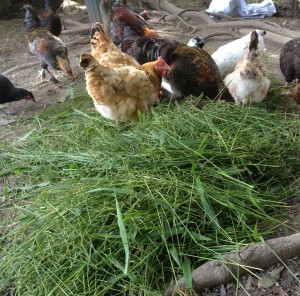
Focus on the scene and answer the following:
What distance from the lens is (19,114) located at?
13.9 feet

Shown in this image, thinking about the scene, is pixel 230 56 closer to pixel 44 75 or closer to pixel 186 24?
pixel 44 75

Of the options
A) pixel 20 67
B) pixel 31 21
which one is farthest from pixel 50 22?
pixel 20 67

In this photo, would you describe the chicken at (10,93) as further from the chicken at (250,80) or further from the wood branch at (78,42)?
the chicken at (250,80)

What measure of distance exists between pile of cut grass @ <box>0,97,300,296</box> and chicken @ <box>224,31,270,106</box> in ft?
1.54

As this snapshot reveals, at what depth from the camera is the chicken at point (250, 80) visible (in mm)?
3057

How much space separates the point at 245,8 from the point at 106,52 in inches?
178

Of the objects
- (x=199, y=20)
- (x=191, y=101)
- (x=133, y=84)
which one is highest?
(x=133, y=84)

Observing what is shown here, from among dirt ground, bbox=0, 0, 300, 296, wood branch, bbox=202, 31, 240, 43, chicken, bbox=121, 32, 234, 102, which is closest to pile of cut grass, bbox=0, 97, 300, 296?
dirt ground, bbox=0, 0, 300, 296

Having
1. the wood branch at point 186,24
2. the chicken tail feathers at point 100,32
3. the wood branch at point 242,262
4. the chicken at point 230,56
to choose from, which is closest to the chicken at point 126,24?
the chicken tail feathers at point 100,32

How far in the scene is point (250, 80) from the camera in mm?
3072

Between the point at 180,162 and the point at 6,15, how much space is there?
8249 millimetres

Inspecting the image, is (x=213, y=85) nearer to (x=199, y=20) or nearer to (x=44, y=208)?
(x=44, y=208)

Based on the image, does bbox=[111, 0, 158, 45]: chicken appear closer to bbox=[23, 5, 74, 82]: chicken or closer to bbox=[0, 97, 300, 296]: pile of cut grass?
bbox=[23, 5, 74, 82]: chicken

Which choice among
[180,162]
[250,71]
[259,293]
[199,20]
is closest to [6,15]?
[199,20]
